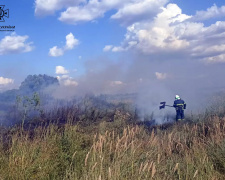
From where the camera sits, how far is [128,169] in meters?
4.46

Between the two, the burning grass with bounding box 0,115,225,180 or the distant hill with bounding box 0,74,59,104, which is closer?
the burning grass with bounding box 0,115,225,180

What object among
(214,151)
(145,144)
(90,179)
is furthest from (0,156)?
(214,151)

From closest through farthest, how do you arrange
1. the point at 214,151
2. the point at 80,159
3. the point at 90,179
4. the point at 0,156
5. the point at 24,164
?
the point at 90,179 → the point at 24,164 → the point at 0,156 → the point at 80,159 → the point at 214,151

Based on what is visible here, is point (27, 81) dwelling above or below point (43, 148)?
above

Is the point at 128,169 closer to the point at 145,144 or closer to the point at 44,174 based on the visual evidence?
the point at 44,174

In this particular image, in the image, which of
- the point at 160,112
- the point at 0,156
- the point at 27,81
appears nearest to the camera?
the point at 0,156

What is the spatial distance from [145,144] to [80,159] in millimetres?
1855

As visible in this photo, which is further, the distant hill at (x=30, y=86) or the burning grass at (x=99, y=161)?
the distant hill at (x=30, y=86)

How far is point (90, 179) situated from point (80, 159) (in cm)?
203

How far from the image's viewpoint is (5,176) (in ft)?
14.3

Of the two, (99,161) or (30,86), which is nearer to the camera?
(99,161)

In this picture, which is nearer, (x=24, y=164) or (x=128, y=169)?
(x=128, y=169)

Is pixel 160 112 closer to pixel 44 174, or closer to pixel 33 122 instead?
pixel 33 122

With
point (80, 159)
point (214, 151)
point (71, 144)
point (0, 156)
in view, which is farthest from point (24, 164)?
point (214, 151)
